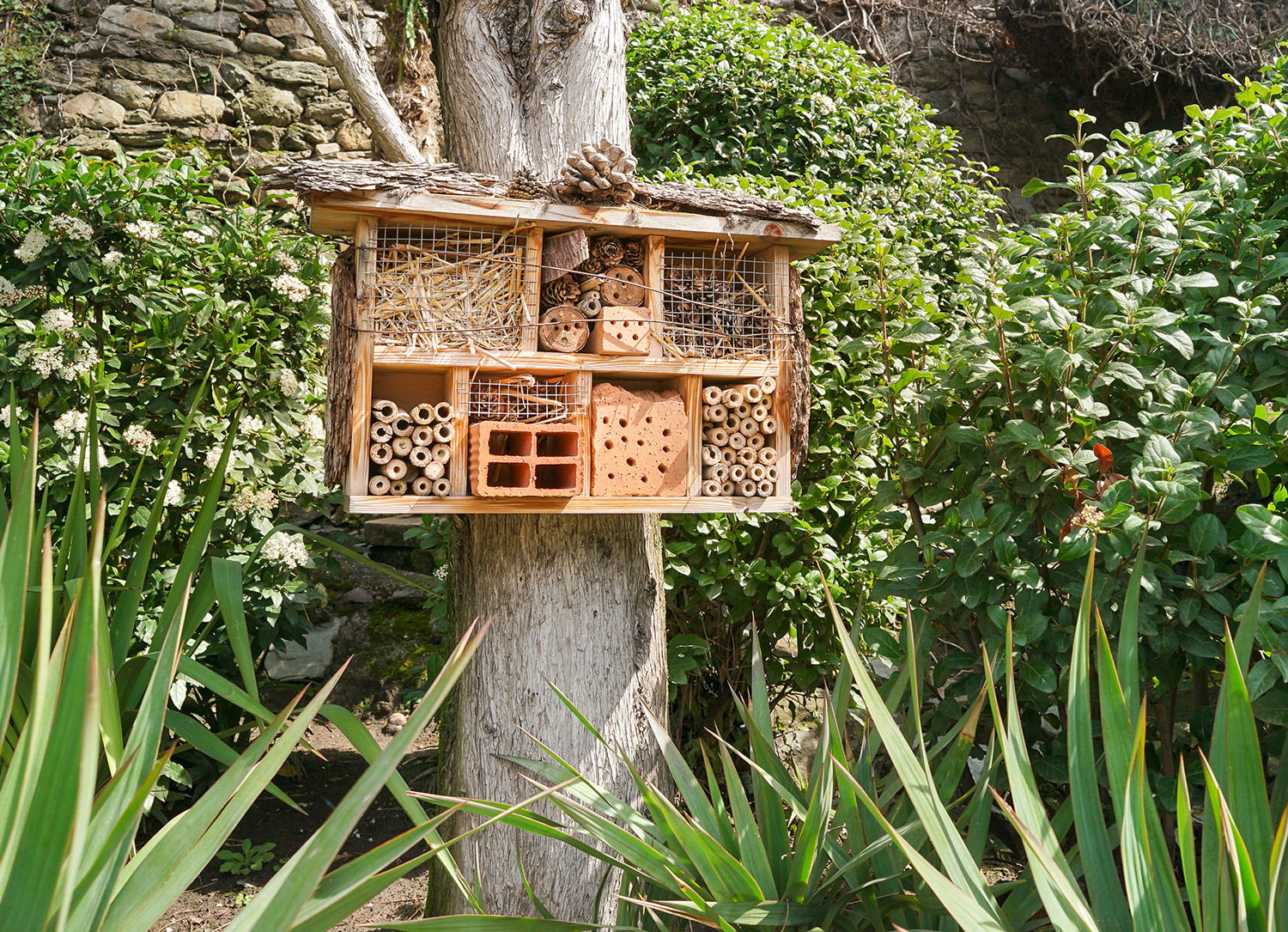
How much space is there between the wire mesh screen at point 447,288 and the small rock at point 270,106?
371 centimetres

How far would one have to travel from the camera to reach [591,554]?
223 cm

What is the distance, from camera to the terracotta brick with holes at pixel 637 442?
6.26 feet

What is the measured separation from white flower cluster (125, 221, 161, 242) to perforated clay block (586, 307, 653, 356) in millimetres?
1544

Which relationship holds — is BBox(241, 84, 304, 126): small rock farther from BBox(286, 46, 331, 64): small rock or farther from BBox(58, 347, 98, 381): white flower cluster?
BBox(58, 347, 98, 381): white flower cluster

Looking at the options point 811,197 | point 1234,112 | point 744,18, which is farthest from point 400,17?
point 1234,112

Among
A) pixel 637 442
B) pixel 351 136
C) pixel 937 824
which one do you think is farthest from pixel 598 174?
→ pixel 351 136

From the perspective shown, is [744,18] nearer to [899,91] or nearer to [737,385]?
[899,91]

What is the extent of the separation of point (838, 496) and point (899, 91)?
6.90ft

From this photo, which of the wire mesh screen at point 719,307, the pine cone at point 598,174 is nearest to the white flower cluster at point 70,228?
the pine cone at point 598,174

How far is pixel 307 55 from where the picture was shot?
5156mm

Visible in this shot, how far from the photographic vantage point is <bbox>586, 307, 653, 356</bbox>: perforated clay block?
191 centimetres

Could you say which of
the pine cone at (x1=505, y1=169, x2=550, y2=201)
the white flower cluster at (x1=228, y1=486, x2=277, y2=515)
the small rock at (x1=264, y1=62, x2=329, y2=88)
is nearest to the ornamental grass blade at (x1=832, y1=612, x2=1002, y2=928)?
the pine cone at (x1=505, y1=169, x2=550, y2=201)

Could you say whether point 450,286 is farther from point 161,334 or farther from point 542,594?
point 161,334

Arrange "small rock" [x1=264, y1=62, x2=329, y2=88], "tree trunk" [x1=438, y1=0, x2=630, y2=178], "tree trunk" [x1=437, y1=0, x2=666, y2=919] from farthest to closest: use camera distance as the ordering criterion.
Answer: "small rock" [x1=264, y1=62, x2=329, y2=88] < "tree trunk" [x1=438, y1=0, x2=630, y2=178] < "tree trunk" [x1=437, y1=0, x2=666, y2=919]
